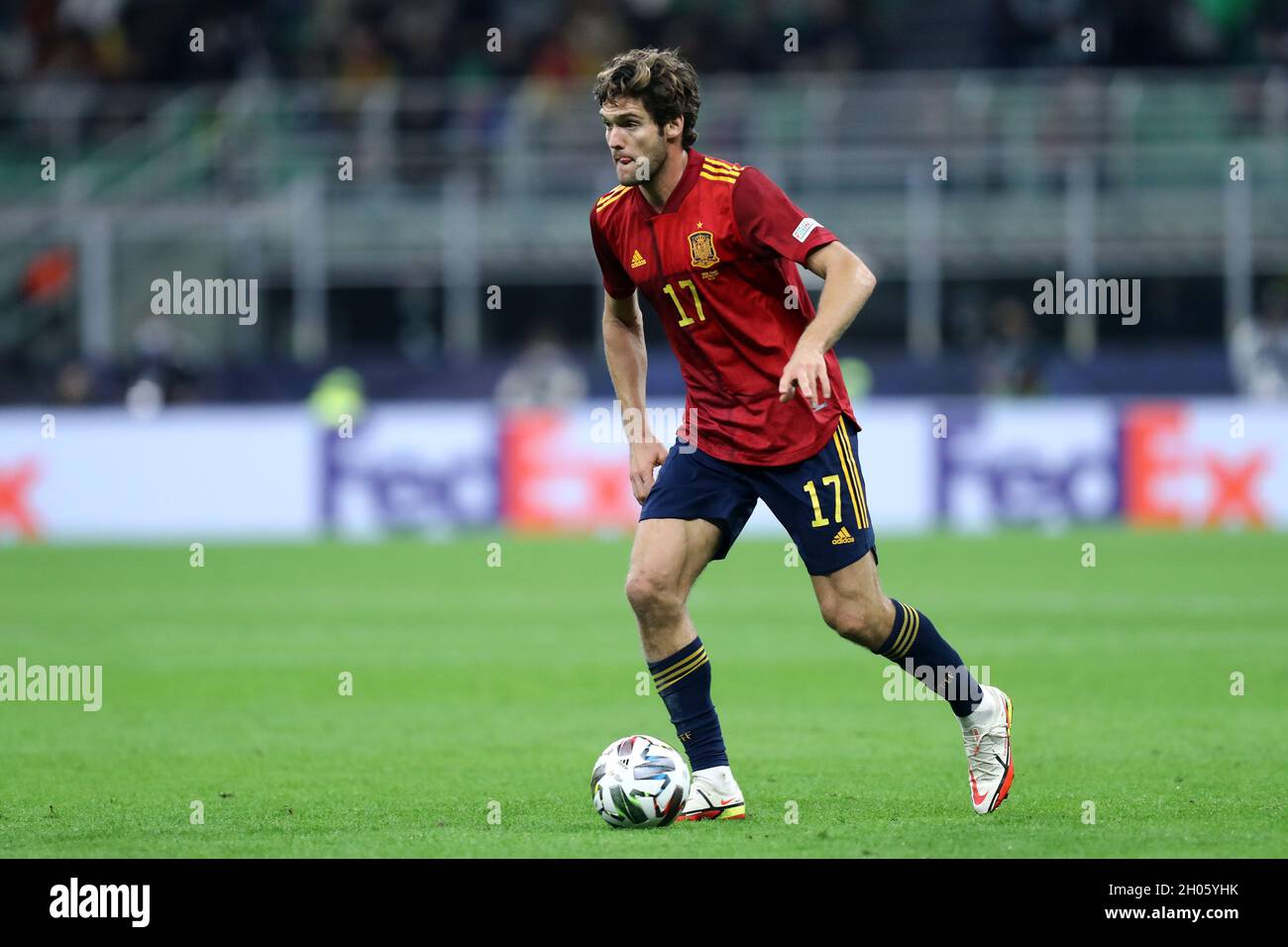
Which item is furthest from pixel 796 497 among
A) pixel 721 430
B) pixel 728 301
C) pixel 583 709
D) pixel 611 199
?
pixel 583 709

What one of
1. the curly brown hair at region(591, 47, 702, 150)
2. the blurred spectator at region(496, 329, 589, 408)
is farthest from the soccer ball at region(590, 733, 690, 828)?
the blurred spectator at region(496, 329, 589, 408)

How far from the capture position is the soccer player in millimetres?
6609

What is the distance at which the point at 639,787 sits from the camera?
661 centimetres

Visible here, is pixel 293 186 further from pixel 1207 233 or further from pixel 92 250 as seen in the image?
pixel 1207 233

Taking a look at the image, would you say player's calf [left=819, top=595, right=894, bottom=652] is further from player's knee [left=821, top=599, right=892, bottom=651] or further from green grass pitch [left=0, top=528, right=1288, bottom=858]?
green grass pitch [left=0, top=528, right=1288, bottom=858]

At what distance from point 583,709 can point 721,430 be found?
130 inches

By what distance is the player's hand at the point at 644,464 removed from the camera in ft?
23.3

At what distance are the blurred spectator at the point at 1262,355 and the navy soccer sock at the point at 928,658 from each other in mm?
15349

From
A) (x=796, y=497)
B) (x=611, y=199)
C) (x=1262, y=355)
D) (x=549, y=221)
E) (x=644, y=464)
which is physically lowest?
(x=796, y=497)

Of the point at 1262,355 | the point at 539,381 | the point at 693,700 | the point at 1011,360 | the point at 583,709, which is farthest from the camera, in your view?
the point at 539,381

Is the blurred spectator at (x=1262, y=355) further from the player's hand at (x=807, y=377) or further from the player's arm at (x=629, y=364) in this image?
the player's hand at (x=807, y=377)

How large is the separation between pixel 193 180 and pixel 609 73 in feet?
60.4

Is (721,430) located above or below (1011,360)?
below

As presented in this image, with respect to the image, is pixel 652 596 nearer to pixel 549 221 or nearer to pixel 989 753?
pixel 989 753
